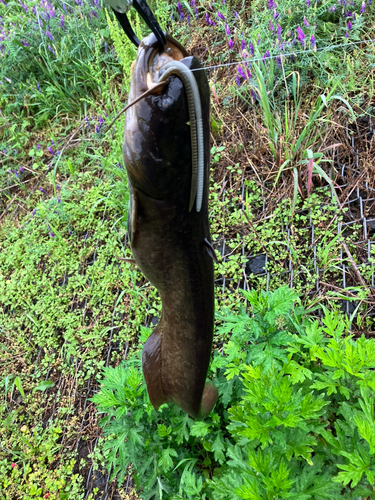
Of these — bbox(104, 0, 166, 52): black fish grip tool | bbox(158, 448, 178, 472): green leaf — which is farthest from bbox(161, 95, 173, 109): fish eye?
bbox(158, 448, 178, 472): green leaf

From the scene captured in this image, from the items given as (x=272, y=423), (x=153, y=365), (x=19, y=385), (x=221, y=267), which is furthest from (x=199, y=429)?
(x=19, y=385)

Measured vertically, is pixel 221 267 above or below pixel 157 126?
below

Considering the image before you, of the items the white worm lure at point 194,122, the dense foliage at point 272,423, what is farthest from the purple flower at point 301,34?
the white worm lure at point 194,122

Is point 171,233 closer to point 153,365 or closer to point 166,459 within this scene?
point 153,365

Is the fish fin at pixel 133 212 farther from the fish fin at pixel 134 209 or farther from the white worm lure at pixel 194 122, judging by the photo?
the white worm lure at pixel 194 122

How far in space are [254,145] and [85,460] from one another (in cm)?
255

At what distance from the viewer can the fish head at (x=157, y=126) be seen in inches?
32.4

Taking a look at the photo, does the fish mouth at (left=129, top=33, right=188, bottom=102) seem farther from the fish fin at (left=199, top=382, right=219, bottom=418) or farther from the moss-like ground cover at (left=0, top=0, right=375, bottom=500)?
Answer: the fish fin at (left=199, top=382, right=219, bottom=418)

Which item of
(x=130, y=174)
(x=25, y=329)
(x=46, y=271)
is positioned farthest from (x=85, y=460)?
(x=130, y=174)

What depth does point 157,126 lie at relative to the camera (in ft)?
2.75

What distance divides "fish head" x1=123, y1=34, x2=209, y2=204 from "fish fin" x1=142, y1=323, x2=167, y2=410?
2.35 feet

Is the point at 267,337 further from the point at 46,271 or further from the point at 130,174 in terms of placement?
the point at 46,271

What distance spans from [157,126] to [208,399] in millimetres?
1178

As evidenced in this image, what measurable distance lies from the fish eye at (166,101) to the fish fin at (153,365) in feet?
2.87
